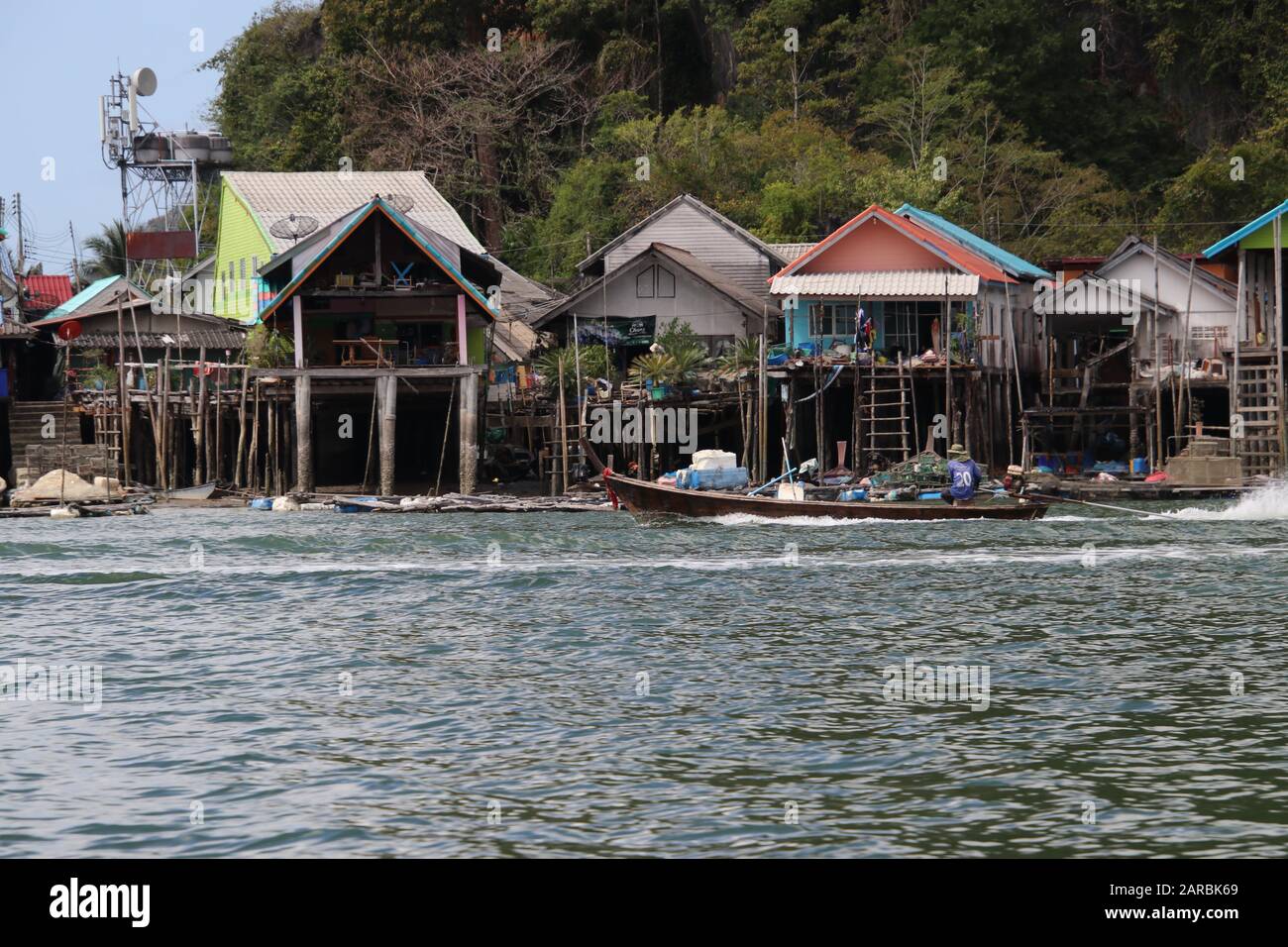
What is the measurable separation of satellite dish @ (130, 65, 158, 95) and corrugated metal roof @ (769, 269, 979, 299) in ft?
85.8

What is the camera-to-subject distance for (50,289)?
244 ft

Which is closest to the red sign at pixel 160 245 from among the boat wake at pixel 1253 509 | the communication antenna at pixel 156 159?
the communication antenna at pixel 156 159

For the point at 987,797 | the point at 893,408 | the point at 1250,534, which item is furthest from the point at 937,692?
the point at 893,408

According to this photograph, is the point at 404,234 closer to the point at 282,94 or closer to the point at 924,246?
the point at 924,246

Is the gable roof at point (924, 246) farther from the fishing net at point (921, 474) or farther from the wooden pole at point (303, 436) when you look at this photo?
the wooden pole at point (303, 436)

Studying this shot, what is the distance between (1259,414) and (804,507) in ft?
45.2

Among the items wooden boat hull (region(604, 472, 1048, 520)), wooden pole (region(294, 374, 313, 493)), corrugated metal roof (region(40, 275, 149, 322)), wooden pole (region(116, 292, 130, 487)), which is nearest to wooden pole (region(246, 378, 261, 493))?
wooden pole (region(294, 374, 313, 493))

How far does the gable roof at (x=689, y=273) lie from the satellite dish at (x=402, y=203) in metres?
5.33

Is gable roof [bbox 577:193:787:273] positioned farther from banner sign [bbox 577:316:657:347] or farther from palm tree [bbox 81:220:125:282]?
palm tree [bbox 81:220:125:282]

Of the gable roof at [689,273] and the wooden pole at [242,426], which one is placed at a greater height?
the gable roof at [689,273]

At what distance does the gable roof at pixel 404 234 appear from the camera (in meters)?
43.9

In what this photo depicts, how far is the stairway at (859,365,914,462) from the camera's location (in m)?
41.6

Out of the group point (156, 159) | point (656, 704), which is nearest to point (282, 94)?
point (156, 159)

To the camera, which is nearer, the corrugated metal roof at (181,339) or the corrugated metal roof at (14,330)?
the corrugated metal roof at (14,330)
